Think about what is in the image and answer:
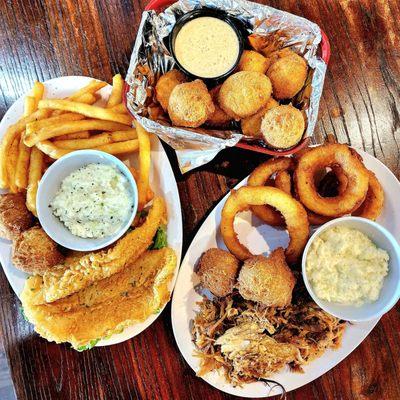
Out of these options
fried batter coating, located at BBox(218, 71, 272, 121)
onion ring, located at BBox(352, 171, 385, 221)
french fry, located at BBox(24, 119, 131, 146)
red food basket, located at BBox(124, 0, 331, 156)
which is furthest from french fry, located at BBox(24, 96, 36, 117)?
onion ring, located at BBox(352, 171, 385, 221)

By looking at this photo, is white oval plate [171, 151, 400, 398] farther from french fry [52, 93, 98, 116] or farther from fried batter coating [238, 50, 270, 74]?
french fry [52, 93, 98, 116]

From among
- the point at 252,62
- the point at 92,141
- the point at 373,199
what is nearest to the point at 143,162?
the point at 92,141

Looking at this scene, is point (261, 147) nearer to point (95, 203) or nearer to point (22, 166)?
point (95, 203)

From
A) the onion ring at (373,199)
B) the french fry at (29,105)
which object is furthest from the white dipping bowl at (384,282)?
the french fry at (29,105)

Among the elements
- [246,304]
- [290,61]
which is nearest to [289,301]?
[246,304]

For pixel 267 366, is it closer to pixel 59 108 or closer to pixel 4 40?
pixel 59 108
